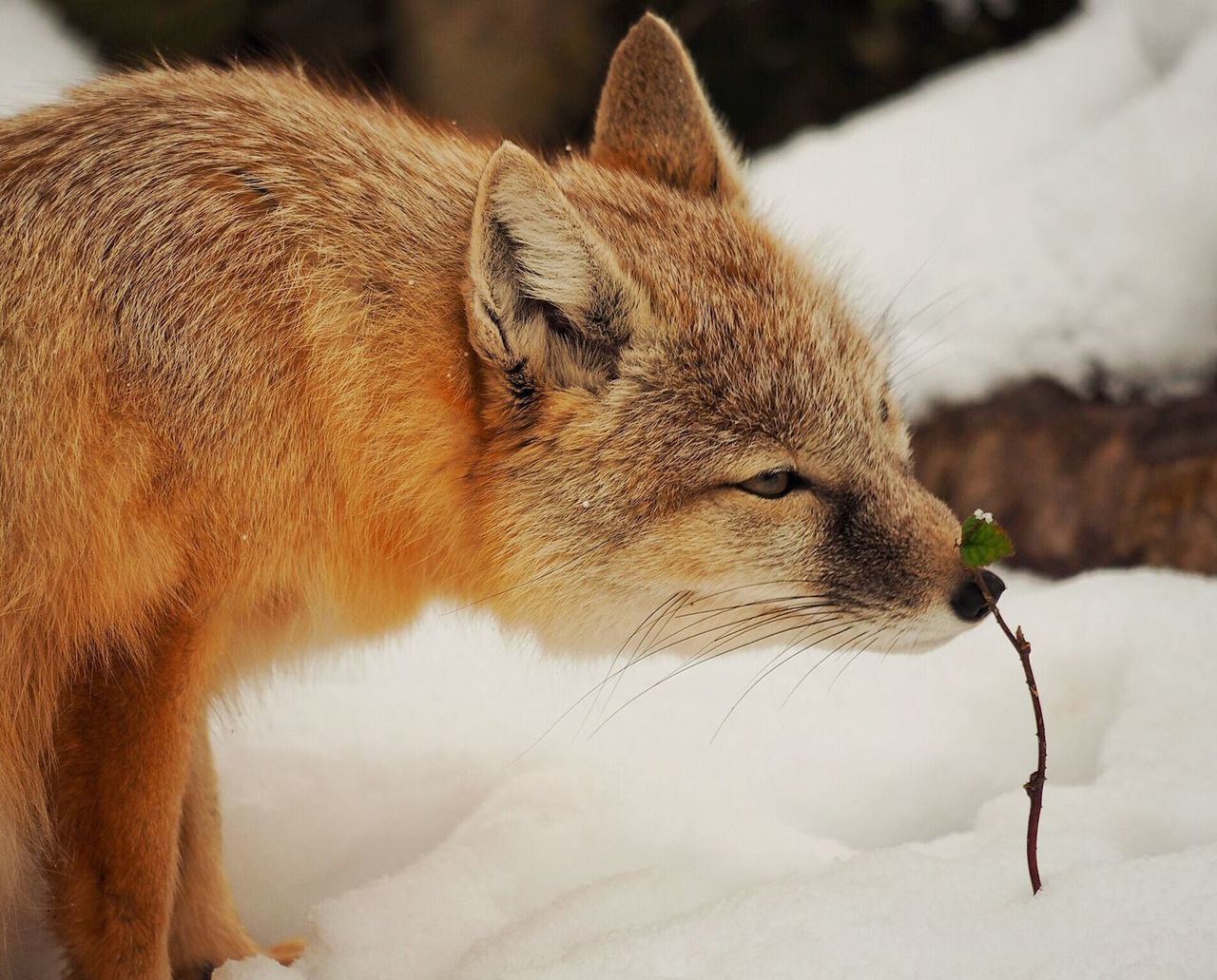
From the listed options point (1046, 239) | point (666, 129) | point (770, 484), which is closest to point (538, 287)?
point (770, 484)

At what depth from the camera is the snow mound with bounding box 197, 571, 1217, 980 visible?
8.18 feet

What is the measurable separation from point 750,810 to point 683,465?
1223 mm

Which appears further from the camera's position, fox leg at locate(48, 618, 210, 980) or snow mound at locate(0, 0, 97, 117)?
snow mound at locate(0, 0, 97, 117)

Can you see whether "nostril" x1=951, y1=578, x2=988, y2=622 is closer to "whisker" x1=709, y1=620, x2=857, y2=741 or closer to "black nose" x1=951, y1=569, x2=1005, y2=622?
"black nose" x1=951, y1=569, x2=1005, y2=622

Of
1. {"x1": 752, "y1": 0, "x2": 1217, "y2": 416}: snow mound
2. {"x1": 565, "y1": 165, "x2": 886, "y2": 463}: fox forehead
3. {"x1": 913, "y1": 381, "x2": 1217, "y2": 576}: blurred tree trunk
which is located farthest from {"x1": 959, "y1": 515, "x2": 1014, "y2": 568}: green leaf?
{"x1": 913, "y1": 381, "x2": 1217, "y2": 576}: blurred tree trunk

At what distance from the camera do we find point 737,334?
298 centimetres

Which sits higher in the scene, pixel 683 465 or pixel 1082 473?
pixel 683 465

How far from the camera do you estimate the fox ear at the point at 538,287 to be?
264 centimetres

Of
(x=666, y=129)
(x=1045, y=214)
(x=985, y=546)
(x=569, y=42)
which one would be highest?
(x=569, y=42)

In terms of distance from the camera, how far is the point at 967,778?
3.67m

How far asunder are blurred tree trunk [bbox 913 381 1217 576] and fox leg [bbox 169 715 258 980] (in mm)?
3326

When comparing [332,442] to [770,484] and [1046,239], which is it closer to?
[770,484]

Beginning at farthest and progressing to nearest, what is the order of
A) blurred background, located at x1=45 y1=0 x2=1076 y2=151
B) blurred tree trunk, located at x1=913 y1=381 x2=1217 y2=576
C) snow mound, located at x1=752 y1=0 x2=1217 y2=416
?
blurred background, located at x1=45 y1=0 x2=1076 y2=151, snow mound, located at x1=752 y1=0 x2=1217 y2=416, blurred tree trunk, located at x1=913 y1=381 x2=1217 y2=576

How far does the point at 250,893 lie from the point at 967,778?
219 centimetres
